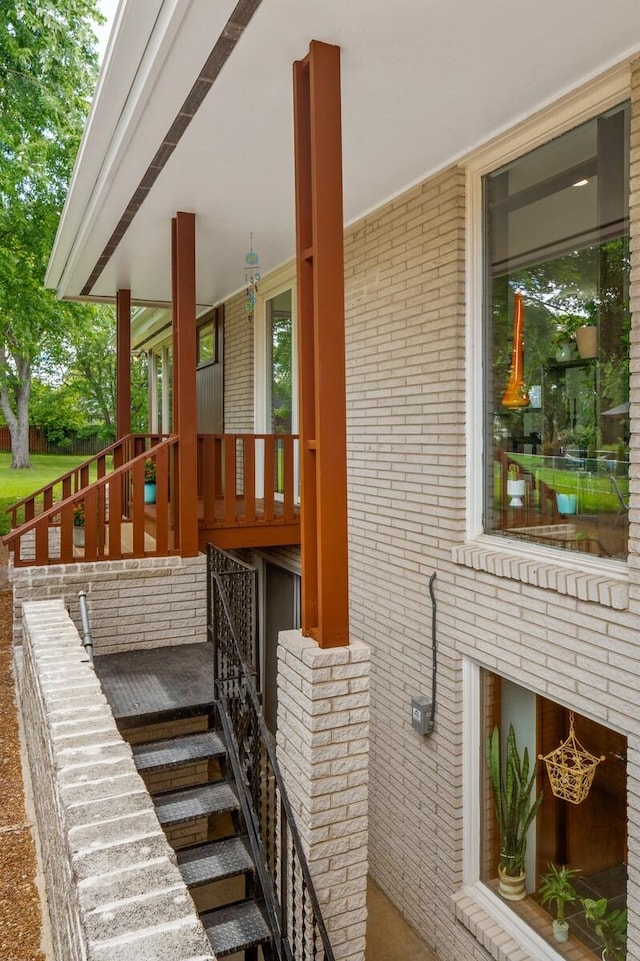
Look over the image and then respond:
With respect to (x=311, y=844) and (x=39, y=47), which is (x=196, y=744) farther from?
(x=39, y=47)

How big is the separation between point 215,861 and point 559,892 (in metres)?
1.90

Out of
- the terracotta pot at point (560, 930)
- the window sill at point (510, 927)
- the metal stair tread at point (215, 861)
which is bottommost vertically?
the window sill at point (510, 927)

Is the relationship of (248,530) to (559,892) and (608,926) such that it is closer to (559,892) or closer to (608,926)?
(559,892)

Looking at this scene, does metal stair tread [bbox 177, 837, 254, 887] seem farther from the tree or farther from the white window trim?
the tree

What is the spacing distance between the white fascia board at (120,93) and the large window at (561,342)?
2040 mm

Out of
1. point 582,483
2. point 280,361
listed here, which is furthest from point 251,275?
point 582,483

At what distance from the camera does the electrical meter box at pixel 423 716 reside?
422 centimetres

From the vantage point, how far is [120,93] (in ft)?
10.8

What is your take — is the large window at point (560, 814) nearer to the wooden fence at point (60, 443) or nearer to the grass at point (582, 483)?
the grass at point (582, 483)

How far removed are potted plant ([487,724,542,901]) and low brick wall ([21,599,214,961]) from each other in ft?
8.10

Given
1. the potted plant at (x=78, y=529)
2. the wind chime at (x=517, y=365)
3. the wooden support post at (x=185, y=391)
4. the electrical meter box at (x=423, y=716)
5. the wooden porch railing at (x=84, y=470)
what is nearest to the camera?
the wind chime at (x=517, y=365)

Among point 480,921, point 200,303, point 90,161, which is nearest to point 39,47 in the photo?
point 200,303

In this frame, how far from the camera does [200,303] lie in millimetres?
8797

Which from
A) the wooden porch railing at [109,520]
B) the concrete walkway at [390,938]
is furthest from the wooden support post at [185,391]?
the concrete walkway at [390,938]
